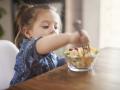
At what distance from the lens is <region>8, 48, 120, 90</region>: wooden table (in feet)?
2.50

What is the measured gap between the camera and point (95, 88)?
745mm

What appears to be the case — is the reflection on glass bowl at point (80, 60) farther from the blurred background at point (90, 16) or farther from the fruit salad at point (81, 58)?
the blurred background at point (90, 16)

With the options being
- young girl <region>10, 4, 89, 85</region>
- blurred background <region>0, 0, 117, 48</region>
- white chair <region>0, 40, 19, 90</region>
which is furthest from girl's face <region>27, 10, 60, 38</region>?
blurred background <region>0, 0, 117, 48</region>

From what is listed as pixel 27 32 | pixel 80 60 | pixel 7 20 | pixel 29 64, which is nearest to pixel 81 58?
pixel 80 60

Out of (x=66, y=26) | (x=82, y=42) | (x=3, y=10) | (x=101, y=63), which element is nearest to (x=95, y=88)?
(x=82, y=42)

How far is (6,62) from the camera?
124 centimetres

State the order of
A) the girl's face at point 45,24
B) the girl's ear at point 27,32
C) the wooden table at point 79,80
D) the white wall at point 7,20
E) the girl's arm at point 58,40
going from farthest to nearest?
the white wall at point 7,20 < the girl's ear at point 27,32 < the girl's face at point 45,24 < the girl's arm at point 58,40 < the wooden table at point 79,80

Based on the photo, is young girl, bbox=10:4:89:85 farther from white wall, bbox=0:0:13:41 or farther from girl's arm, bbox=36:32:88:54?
white wall, bbox=0:0:13:41

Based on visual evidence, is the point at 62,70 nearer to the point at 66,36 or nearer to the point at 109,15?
the point at 66,36

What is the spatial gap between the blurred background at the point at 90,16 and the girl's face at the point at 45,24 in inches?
70.9

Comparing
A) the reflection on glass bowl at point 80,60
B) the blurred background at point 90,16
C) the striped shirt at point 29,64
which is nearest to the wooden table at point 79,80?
the reflection on glass bowl at point 80,60

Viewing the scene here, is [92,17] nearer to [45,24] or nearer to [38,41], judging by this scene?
[45,24]

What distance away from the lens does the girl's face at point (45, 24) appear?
3.73 ft

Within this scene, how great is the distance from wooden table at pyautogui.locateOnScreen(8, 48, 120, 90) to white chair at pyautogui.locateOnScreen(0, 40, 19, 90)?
37cm
